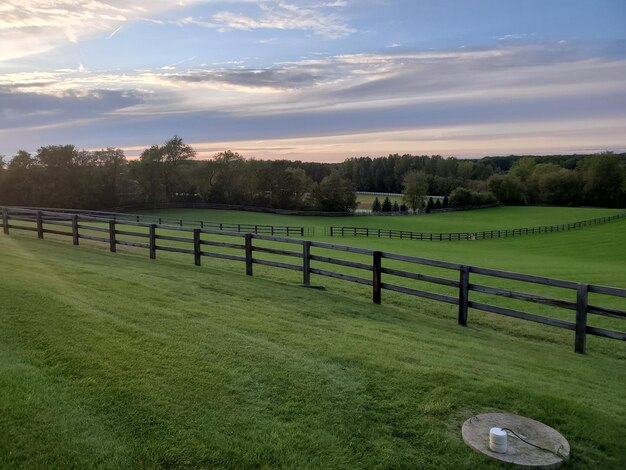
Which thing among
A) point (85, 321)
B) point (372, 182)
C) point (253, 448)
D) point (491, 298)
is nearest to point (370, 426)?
point (253, 448)

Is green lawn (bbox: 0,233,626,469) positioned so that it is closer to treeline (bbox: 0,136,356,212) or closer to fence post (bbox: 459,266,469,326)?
fence post (bbox: 459,266,469,326)

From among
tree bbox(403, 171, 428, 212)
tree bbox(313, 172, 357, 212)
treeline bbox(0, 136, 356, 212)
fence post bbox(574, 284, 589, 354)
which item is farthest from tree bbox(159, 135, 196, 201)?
fence post bbox(574, 284, 589, 354)

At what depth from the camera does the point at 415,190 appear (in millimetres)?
108312

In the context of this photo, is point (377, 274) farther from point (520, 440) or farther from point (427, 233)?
point (427, 233)

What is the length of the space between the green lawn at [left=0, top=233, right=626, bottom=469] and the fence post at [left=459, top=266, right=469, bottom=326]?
1.40 metres

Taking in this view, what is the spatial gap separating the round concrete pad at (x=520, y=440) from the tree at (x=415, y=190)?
105m

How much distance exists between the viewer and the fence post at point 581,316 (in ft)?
27.9

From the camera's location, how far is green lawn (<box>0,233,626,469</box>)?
406cm

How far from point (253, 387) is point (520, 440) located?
2.47m

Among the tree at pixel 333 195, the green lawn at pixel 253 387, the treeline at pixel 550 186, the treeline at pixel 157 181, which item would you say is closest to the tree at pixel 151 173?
the treeline at pixel 157 181

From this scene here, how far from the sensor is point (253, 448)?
160 inches

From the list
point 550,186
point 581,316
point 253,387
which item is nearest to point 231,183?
point 550,186

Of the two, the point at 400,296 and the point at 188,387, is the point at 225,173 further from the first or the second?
the point at 188,387

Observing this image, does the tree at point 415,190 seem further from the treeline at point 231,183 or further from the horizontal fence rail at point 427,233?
the horizontal fence rail at point 427,233
